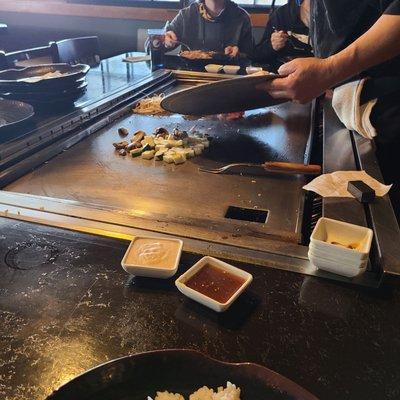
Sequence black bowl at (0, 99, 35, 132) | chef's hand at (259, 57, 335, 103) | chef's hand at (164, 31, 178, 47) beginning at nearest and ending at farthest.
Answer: chef's hand at (259, 57, 335, 103)
black bowl at (0, 99, 35, 132)
chef's hand at (164, 31, 178, 47)

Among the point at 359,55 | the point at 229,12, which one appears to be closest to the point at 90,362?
the point at 359,55

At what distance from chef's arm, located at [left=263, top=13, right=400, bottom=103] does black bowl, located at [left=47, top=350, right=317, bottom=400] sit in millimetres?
1320

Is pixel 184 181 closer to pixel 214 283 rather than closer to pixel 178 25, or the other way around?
→ pixel 214 283

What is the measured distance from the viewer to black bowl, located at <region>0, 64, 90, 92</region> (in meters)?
2.24

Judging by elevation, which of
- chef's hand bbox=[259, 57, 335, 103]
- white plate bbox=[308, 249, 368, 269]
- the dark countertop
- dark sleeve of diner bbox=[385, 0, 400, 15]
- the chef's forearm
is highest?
dark sleeve of diner bbox=[385, 0, 400, 15]

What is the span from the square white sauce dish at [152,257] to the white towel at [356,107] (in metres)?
1.31

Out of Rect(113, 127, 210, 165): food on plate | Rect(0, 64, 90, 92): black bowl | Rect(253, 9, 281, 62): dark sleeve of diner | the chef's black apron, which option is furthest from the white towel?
Rect(253, 9, 281, 62): dark sleeve of diner

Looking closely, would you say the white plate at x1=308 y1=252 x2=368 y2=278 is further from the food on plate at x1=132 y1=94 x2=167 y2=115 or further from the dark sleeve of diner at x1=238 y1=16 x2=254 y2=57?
the dark sleeve of diner at x1=238 y1=16 x2=254 y2=57

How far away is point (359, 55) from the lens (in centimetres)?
159

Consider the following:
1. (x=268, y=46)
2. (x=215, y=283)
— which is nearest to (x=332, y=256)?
(x=215, y=283)

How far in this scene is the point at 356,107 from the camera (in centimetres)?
195

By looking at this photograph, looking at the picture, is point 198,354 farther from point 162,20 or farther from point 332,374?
point 162,20

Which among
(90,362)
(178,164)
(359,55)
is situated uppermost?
(359,55)

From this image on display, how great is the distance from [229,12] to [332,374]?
496cm
